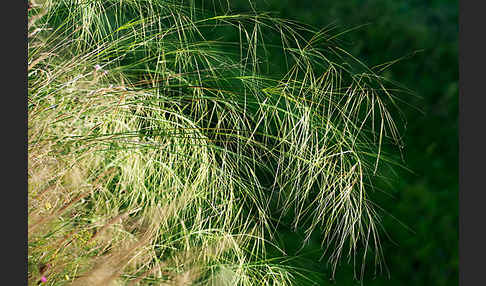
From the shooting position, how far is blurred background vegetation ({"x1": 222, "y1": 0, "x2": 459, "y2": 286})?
145cm

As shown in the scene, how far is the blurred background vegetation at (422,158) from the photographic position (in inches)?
56.9

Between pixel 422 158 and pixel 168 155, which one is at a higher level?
pixel 168 155

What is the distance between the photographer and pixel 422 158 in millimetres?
1562

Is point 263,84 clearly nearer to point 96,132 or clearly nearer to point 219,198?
point 219,198

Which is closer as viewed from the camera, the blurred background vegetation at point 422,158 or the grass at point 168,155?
the grass at point 168,155

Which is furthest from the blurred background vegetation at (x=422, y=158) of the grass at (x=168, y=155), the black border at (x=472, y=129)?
the black border at (x=472, y=129)

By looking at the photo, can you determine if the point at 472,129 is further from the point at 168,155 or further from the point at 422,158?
the point at 168,155

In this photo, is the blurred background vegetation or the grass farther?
the blurred background vegetation

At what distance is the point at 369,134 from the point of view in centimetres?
149

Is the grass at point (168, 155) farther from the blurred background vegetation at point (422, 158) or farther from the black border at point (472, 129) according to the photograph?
the black border at point (472, 129)

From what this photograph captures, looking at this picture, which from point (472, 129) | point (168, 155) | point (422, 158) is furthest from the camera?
point (422, 158)

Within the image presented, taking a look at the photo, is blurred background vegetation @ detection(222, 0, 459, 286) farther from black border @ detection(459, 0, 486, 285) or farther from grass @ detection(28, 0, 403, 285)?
black border @ detection(459, 0, 486, 285)

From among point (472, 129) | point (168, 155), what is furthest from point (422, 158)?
point (168, 155)

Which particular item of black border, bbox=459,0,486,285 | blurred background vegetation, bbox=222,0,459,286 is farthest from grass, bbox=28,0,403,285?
black border, bbox=459,0,486,285
